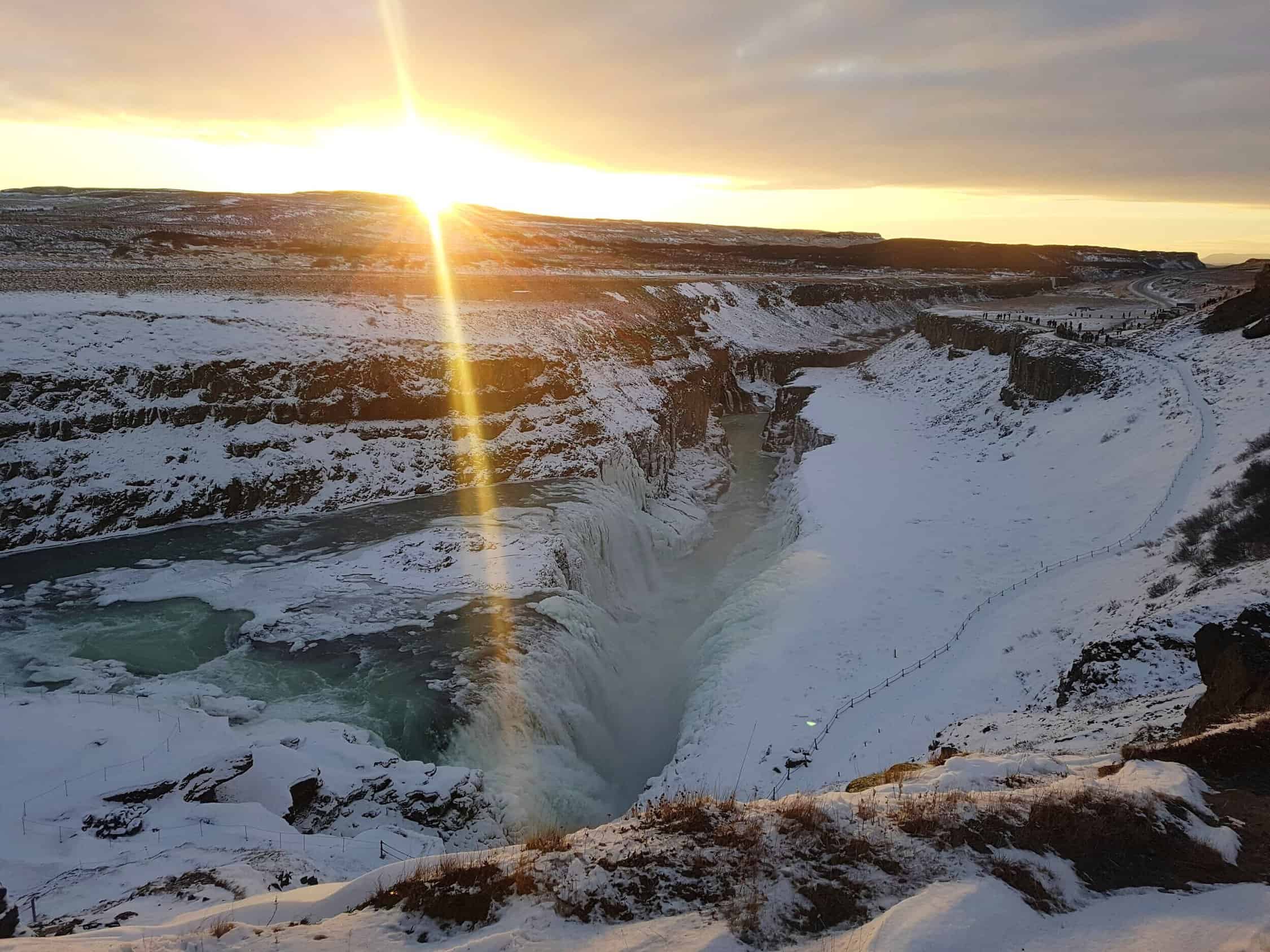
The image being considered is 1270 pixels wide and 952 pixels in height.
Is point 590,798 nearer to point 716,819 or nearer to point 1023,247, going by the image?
point 716,819

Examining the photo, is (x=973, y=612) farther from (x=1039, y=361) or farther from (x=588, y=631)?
(x=1039, y=361)

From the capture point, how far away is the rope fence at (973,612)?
749 inches

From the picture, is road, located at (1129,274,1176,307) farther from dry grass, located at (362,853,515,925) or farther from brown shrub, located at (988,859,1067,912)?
dry grass, located at (362,853,515,925)

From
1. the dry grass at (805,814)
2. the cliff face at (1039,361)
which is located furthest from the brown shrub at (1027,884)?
the cliff face at (1039,361)

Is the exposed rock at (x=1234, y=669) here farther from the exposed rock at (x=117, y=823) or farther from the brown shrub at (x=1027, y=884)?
the exposed rock at (x=117, y=823)

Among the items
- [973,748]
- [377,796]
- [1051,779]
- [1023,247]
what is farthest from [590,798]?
[1023,247]

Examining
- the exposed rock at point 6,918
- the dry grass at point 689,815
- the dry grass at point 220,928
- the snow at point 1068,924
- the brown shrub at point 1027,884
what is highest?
the snow at point 1068,924

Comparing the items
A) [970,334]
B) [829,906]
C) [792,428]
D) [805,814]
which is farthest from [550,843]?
[970,334]

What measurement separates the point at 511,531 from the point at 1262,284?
1781 inches

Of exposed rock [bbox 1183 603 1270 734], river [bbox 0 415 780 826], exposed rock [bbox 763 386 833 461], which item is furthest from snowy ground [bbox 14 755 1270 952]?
exposed rock [bbox 763 386 833 461]

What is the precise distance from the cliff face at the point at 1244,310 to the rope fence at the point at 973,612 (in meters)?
13.2

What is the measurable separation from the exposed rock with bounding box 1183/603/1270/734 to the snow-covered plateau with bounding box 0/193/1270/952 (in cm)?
14

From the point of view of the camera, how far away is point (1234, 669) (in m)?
11.8

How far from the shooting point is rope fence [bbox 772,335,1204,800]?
19016mm
